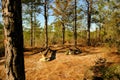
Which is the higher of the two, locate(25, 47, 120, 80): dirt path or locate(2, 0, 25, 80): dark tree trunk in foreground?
locate(2, 0, 25, 80): dark tree trunk in foreground

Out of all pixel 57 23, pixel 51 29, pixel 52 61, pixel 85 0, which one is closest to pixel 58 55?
pixel 52 61

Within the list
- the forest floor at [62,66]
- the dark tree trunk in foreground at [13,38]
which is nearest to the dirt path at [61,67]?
the forest floor at [62,66]

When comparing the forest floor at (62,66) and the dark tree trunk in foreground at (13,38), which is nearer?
the dark tree trunk in foreground at (13,38)

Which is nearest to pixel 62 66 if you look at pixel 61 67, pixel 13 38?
pixel 61 67

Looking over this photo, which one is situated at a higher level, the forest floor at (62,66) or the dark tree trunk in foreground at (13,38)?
the dark tree trunk in foreground at (13,38)

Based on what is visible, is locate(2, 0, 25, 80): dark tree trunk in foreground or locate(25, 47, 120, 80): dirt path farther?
locate(25, 47, 120, 80): dirt path

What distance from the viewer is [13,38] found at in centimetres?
331

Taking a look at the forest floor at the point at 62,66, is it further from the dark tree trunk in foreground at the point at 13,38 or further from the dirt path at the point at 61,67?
the dark tree trunk in foreground at the point at 13,38

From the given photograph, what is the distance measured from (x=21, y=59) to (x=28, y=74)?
1191 centimetres

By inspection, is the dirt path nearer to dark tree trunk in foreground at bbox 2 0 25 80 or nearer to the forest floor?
the forest floor

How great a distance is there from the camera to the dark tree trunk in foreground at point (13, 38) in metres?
3.27

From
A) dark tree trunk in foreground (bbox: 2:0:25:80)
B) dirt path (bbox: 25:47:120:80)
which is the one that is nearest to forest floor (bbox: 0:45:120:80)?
dirt path (bbox: 25:47:120:80)

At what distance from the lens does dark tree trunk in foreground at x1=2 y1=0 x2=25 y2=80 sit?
10.7 ft

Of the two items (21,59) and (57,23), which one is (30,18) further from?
(21,59)
